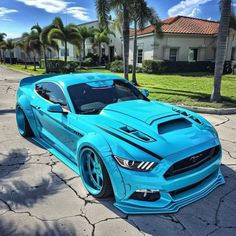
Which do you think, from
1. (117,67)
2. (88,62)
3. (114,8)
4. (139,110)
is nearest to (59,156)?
(139,110)

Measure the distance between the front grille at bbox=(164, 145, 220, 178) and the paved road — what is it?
58 centimetres

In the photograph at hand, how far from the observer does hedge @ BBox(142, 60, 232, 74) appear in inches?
921

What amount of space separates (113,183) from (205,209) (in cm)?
121

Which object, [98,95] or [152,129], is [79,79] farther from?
[152,129]

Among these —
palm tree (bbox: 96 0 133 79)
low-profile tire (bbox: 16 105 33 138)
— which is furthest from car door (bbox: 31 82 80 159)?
palm tree (bbox: 96 0 133 79)

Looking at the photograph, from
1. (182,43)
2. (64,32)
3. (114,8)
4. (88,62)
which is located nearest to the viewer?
(114,8)

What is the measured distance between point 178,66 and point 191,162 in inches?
867

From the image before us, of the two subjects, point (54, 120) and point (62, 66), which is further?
point (62, 66)

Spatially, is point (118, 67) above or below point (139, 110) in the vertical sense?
below

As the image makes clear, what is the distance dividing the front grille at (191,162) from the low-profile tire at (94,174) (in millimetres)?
788

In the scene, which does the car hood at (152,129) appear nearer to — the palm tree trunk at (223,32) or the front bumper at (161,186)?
the front bumper at (161,186)

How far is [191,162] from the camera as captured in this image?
3121mm

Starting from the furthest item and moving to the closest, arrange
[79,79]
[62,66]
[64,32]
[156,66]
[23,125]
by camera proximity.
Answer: [64,32] < [62,66] < [156,66] < [23,125] < [79,79]

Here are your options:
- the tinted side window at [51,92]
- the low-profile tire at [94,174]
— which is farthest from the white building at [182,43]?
the low-profile tire at [94,174]
